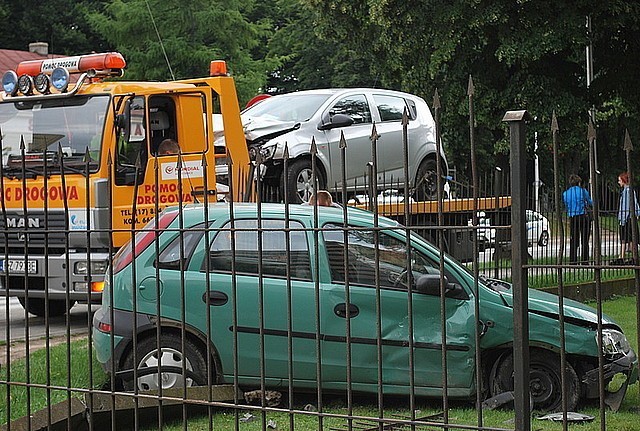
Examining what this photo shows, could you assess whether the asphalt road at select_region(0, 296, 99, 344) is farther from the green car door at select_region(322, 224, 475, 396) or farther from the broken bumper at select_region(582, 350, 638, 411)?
the broken bumper at select_region(582, 350, 638, 411)

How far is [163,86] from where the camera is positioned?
11602mm

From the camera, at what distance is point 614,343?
23.0 feet

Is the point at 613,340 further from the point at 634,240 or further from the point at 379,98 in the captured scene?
the point at 379,98

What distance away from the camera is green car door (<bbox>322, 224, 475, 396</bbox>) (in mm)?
6066

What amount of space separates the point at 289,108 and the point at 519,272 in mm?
10204

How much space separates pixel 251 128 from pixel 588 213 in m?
9.33

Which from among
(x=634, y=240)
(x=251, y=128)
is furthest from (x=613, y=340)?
(x=251, y=128)

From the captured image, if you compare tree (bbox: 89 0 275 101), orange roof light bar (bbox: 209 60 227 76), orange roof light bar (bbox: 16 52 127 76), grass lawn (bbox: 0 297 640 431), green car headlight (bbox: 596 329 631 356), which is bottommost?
grass lawn (bbox: 0 297 640 431)

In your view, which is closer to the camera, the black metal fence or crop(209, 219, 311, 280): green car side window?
the black metal fence

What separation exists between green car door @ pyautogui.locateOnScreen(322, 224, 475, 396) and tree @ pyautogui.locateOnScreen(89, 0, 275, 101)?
89.1 ft

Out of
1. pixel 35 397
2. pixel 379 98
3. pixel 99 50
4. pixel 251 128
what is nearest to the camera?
pixel 35 397

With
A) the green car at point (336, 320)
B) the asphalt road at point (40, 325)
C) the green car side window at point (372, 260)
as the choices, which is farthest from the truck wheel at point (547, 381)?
the asphalt road at point (40, 325)

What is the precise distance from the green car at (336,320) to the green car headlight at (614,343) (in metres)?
0.01

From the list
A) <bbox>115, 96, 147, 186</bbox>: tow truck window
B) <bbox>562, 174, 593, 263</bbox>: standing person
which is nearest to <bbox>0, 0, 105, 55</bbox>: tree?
<bbox>115, 96, 147, 186</bbox>: tow truck window
